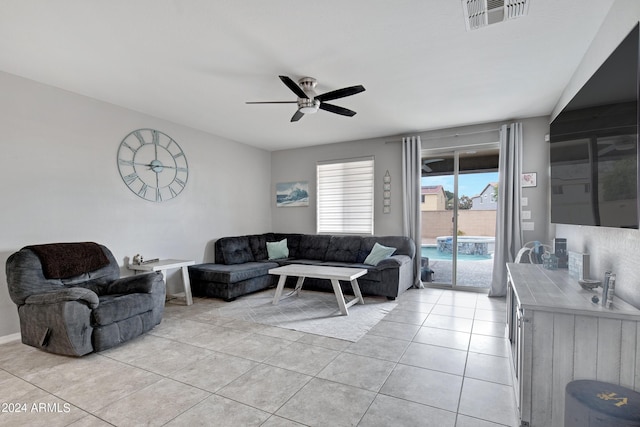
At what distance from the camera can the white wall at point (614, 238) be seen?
172cm

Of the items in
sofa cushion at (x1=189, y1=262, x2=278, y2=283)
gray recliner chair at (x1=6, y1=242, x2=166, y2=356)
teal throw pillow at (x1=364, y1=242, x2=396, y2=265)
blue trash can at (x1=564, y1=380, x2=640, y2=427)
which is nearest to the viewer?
blue trash can at (x1=564, y1=380, x2=640, y2=427)

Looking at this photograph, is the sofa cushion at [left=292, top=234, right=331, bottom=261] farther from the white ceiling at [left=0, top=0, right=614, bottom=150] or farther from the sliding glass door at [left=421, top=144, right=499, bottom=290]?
the white ceiling at [left=0, top=0, right=614, bottom=150]

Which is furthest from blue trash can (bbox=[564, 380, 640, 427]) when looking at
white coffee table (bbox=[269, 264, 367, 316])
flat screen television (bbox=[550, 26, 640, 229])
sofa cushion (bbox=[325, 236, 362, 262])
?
sofa cushion (bbox=[325, 236, 362, 262])

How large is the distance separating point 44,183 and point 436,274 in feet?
18.1

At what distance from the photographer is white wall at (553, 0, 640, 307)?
1.72 metres

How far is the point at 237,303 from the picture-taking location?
4348 mm

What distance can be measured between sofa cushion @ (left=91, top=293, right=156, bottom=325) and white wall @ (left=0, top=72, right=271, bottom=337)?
971mm

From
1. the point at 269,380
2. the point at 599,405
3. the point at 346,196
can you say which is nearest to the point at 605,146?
the point at 599,405

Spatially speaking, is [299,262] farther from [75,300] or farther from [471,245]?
[75,300]

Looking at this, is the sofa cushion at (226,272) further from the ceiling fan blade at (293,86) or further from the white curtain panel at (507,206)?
the white curtain panel at (507,206)

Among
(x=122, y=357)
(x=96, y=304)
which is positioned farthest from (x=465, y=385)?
(x=96, y=304)

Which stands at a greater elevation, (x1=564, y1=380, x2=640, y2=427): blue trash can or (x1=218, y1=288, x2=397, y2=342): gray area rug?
(x1=564, y1=380, x2=640, y2=427): blue trash can

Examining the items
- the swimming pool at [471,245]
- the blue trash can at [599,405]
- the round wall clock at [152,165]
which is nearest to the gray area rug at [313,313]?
the swimming pool at [471,245]

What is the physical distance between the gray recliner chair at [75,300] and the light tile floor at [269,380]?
0.48 feet
